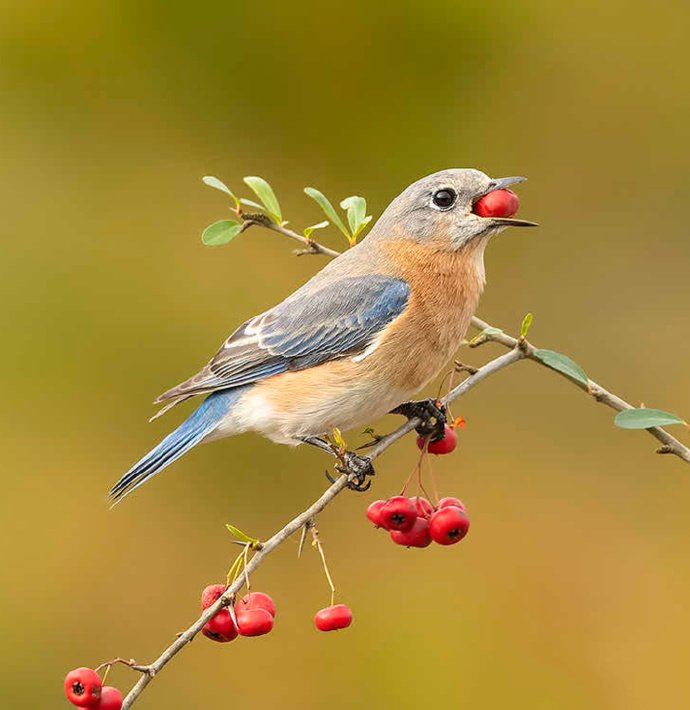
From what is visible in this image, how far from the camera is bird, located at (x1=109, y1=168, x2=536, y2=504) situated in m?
3.65

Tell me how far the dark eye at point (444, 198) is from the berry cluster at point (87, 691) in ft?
6.16

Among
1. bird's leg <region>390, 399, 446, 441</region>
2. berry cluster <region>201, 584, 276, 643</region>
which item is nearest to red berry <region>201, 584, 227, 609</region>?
berry cluster <region>201, 584, 276, 643</region>

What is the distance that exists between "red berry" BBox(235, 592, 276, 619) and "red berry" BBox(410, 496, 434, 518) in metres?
0.55

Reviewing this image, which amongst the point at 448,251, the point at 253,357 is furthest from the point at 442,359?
the point at 253,357

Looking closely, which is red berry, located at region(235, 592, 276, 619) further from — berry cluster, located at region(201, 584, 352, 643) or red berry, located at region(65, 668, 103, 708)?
red berry, located at region(65, 668, 103, 708)

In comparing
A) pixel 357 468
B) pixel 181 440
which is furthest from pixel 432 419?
pixel 181 440

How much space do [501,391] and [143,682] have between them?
12.0 ft

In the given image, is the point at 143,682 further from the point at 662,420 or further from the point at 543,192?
the point at 543,192

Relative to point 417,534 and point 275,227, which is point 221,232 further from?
point 417,534

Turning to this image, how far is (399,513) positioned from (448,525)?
151 mm

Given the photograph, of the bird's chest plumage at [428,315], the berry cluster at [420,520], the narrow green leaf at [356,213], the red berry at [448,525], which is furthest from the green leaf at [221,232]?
the red berry at [448,525]

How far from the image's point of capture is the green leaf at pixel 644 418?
8.92 feet

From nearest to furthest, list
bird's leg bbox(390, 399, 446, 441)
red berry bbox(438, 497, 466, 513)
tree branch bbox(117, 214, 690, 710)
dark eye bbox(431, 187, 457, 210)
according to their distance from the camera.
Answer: tree branch bbox(117, 214, 690, 710) → red berry bbox(438, 497, 466, 513) → bird's leg bbox(390, 399, 446, 441) → dark eye bbox(431, 187, 457, 210)

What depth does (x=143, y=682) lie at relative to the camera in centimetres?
252
